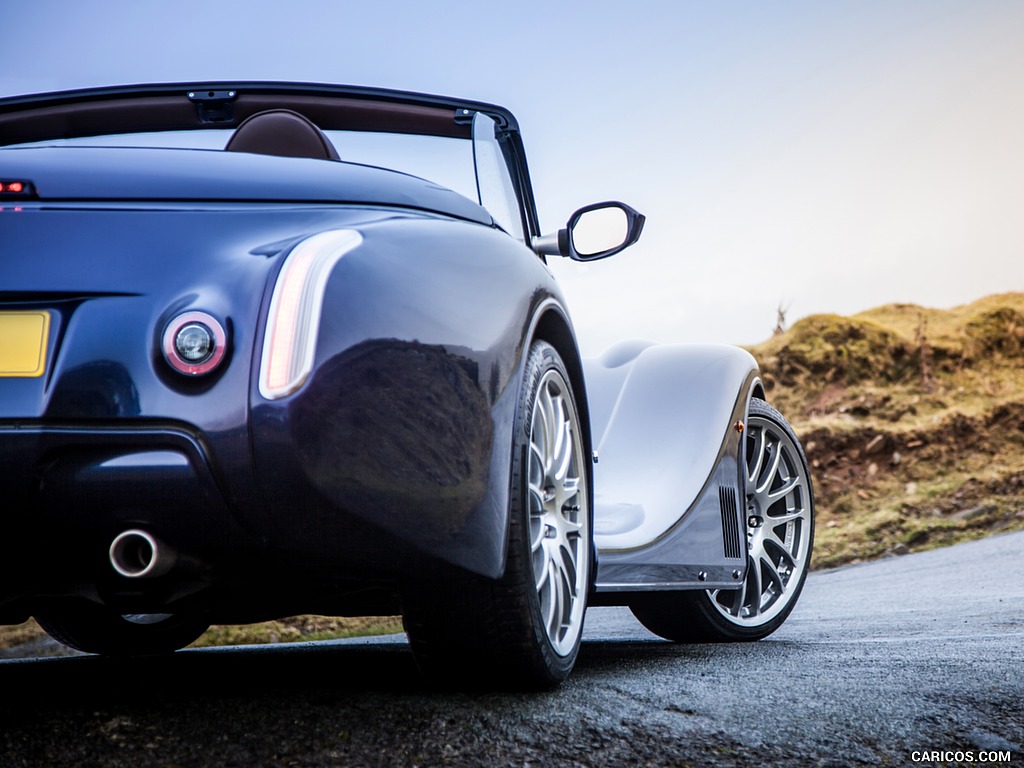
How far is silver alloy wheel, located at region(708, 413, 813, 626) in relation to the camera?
4.02m

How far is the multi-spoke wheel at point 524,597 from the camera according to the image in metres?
2.16

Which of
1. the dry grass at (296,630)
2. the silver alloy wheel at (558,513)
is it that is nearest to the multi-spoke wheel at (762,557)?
the silver alloy wheel at (558,513)

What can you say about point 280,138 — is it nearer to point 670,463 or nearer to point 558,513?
point 558,513

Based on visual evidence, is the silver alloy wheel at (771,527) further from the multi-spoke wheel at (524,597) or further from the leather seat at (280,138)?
the leather seat at (280,138)

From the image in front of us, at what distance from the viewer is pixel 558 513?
260cm

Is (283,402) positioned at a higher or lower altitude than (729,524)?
higher

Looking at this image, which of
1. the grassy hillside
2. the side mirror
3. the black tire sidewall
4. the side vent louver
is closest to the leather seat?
the black tire sidewall

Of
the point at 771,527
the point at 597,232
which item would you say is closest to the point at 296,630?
the point at 771,527

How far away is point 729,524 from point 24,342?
245 centimetres

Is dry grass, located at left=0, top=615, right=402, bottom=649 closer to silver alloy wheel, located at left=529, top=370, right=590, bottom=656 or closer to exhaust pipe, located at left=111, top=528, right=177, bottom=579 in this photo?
silver alloy wheel, located at left=529, top=370, right=590, bottom=656

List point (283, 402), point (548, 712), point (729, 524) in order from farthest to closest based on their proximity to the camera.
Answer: point (729, 524) < point (548, 712) < point (283, 402)

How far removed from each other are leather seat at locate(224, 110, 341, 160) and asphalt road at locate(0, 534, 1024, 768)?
1.27 meters

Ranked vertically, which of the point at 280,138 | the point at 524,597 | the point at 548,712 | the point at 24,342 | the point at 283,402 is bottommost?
the point at 548,712

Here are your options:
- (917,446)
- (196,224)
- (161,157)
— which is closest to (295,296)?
(196,224)
